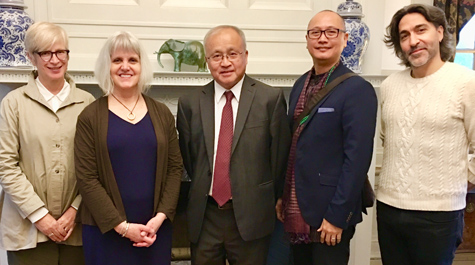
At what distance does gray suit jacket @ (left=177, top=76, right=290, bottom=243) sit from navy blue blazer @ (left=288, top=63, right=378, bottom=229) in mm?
130

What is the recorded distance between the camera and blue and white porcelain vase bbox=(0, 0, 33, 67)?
2.00m

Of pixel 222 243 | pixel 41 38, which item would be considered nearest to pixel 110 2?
pixel 41 38

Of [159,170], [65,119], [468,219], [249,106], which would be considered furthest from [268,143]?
[468,219]

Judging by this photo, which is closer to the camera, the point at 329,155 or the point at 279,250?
the point at 329,155

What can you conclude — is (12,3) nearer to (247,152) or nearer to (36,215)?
(36,215)

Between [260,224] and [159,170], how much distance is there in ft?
1.63

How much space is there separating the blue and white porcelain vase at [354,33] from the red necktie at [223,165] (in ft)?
3.51

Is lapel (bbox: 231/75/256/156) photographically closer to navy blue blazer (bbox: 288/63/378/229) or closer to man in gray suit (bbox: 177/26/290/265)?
man in gray suit (bbox: 177/26/290/265)

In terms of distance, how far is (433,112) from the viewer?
1.50 m

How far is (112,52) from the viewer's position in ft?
4.99

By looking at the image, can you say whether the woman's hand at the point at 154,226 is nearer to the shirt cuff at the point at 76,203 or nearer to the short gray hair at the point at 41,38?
the shirt cuff at the point at 76,203

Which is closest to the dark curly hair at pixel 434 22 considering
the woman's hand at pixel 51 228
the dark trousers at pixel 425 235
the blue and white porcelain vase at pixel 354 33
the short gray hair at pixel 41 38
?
the blue and white porcelain vase at pixel 354 33

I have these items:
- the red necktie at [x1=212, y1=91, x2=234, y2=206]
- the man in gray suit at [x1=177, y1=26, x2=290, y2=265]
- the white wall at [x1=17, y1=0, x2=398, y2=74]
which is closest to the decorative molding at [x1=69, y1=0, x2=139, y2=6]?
the white wall at [x1=17, y1=0, x2=398, y2=74]

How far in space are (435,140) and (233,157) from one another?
834mm
